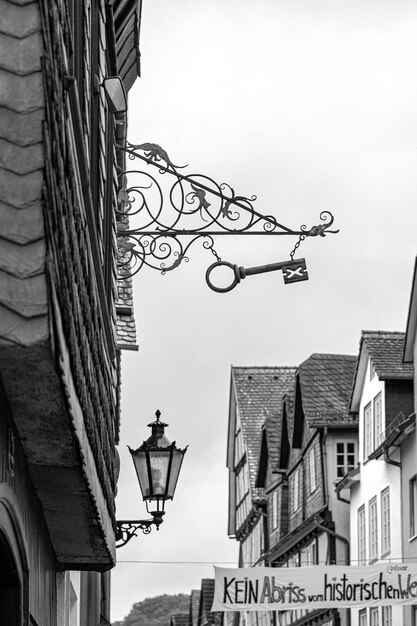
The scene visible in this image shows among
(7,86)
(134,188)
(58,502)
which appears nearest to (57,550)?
(58,502)

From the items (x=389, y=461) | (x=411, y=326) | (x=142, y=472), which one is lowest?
(x=142, y=472)

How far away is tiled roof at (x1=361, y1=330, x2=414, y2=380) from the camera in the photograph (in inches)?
1389

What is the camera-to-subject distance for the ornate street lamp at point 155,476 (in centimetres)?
1280

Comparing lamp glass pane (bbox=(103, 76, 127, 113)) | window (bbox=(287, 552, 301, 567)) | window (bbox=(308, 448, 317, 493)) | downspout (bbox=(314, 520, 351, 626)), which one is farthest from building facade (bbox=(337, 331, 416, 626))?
lamp glass pane (bbox=(103, 76, 127, 113))

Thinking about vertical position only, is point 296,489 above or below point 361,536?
above

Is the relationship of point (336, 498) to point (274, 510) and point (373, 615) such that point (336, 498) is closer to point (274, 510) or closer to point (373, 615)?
point (373, 615)

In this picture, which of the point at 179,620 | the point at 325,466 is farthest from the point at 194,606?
the point at 325,466

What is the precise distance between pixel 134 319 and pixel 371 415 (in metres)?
18.1

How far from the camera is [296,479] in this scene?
4597cm

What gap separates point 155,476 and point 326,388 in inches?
1203

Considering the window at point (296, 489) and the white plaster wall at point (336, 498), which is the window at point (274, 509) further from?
the white plaster wall at point (336, 498)

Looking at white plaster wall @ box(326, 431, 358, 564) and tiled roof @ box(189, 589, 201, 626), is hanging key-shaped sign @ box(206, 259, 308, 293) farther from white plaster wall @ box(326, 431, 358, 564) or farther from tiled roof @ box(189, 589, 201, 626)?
tiled roof @ box(189, 589, 201, 626)

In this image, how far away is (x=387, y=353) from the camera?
120 feet

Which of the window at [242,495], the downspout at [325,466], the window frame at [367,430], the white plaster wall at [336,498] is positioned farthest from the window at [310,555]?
the window at [242,495]
